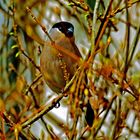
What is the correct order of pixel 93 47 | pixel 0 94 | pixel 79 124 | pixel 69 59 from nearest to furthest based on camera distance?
pixel 93 47, pixel 79 124, pixel 69 59, pixel 0 94

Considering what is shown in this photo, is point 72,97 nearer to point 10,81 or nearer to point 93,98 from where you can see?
point 93,98

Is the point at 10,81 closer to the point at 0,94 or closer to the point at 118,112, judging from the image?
the point at 0,94

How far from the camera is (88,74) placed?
2.86 metres

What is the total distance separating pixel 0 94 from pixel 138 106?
157 cm

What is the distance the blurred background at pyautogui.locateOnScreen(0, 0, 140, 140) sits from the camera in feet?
9.88

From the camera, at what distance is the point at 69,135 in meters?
A: 3.03

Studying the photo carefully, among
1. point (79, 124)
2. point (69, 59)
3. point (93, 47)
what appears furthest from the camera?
point (69, 59)

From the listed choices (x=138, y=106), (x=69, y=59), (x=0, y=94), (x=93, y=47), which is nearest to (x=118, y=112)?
(x=138, y=106)

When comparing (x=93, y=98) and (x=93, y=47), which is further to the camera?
(x=93, y=98)

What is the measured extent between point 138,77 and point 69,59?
0.42 m

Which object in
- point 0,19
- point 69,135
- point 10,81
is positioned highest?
point 0,19

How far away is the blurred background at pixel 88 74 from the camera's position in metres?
3.01

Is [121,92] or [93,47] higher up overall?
[93,47]

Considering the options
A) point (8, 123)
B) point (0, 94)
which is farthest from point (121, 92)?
point (0, 94)
